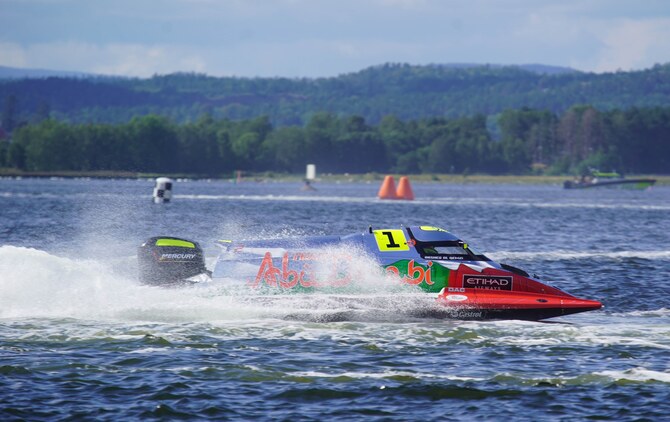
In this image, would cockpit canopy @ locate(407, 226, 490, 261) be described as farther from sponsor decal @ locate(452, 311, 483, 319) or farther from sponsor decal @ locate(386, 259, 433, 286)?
sponsor decal @ locate(452, 311, 483, 319)

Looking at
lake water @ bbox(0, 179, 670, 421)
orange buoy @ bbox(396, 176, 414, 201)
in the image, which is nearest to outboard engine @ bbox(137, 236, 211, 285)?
lake water @ bbox(0, 179, 670, 421)

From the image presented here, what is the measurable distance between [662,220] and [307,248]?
47.1 m

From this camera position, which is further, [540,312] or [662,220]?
[662,220]

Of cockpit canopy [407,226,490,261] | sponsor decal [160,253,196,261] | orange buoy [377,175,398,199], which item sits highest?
cockpit canopy [407,226,490,261]

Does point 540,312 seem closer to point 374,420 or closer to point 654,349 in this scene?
point 654,349

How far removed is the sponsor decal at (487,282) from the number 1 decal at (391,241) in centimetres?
127

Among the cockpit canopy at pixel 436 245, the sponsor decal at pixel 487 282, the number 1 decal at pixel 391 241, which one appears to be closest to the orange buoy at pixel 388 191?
the cockpit canopy at pixel 436 245

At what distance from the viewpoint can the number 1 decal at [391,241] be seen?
2047 cm

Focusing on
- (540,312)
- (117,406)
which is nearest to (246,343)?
(117,406)

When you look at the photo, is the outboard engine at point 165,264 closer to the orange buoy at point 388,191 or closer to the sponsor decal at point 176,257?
the sponsor decal at point 176,257

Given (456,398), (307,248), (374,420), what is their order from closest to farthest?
(374,420)
(456,398)
(307,248)

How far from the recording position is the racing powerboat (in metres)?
20.1

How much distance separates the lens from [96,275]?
69.0 feet

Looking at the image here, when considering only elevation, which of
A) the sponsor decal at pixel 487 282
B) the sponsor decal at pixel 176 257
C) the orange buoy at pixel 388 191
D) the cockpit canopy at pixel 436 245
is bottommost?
the orange buoy at pixel 388 191
